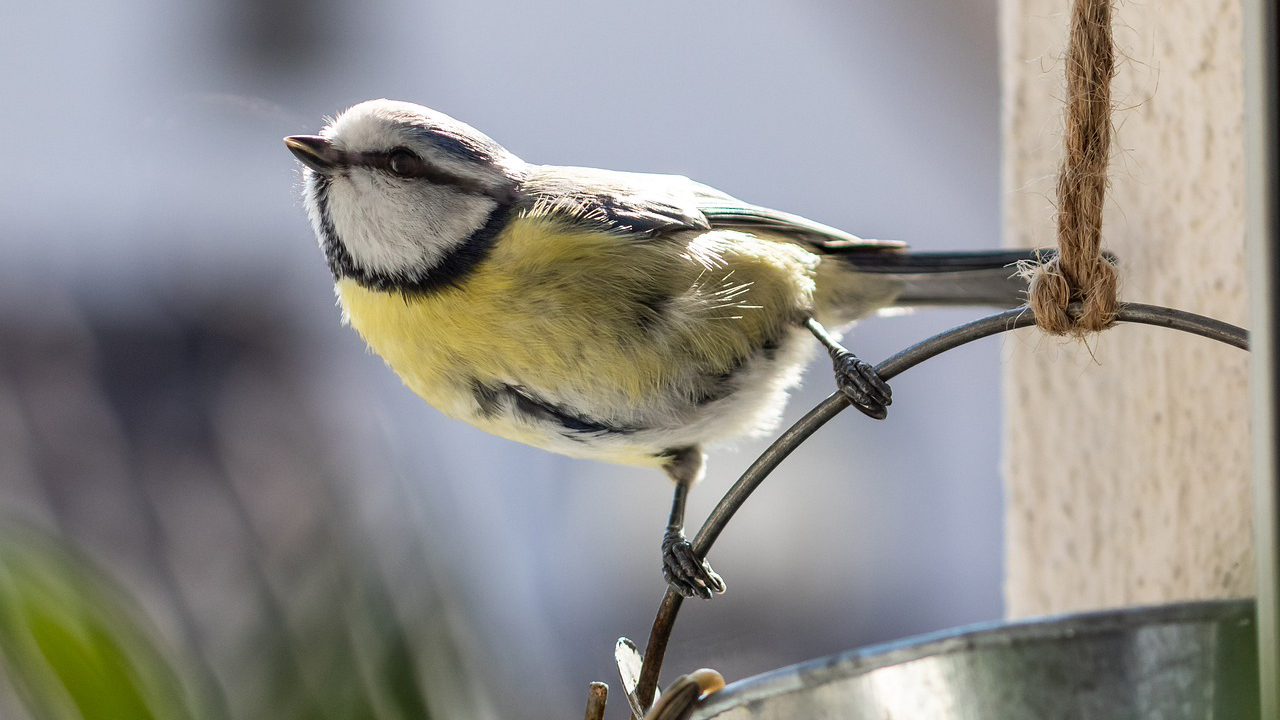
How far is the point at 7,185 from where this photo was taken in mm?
2389

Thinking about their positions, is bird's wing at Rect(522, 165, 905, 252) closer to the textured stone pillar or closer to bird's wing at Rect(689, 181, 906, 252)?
bird's wing at Rect(689, 181, 906, 252)

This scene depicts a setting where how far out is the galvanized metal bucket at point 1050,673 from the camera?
0.55 metres

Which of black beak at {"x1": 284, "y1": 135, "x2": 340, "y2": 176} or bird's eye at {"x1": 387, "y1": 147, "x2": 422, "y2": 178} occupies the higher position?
bird's eye at {"x1": 387, "y1": 147, "x2": 422, "y2": 178}

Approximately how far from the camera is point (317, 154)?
2.52 ft

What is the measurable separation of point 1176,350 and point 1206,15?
0.22 meters

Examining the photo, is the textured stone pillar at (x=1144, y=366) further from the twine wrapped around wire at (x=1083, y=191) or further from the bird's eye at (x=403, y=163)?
the bird's eye at (x=403, y=163)

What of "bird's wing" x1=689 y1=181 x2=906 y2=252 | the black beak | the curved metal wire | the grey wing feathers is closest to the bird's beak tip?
the black beak

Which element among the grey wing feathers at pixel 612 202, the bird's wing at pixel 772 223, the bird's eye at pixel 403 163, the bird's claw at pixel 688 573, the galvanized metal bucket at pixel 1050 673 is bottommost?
the bird's claw at pixel 688 573

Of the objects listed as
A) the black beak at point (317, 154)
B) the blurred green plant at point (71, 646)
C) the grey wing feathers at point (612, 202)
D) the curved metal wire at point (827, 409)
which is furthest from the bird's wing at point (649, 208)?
the blurred green plant at point (71, 646)

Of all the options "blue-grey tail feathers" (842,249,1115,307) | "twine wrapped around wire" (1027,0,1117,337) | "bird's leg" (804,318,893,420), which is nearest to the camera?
"twine wrapped around wire" (1027,0,1117,337)

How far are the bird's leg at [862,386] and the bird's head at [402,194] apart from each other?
0.81 feet

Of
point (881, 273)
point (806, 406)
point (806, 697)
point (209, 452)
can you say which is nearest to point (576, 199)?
point (881, 273)

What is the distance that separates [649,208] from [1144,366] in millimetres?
370

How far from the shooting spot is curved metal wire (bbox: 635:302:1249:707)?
1.62 feet
